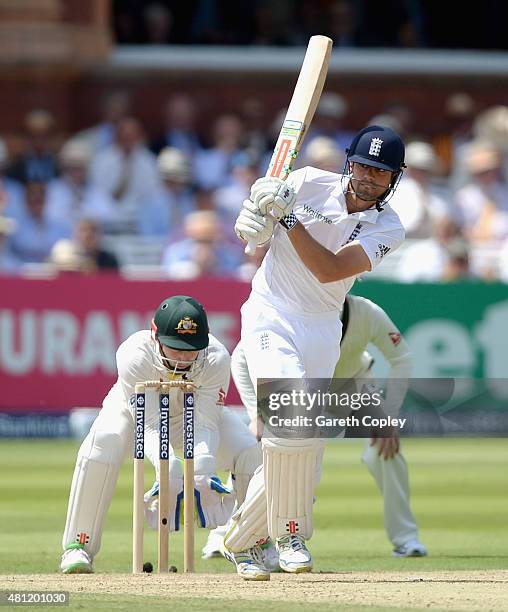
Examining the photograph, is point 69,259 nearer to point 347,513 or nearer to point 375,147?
point 347,513

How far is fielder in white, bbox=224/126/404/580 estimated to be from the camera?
20.2 feet

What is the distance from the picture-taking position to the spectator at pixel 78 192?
14430mm

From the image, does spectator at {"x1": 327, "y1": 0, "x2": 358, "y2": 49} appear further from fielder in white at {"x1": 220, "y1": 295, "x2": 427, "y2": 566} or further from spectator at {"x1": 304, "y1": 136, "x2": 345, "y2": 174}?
fielder in white at {"x1": 220, "y1": 295, "x2": 427, "y2": 566}

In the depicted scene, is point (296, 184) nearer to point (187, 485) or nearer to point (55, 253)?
point (187, 485)

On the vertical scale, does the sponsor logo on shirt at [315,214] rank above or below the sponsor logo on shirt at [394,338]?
above

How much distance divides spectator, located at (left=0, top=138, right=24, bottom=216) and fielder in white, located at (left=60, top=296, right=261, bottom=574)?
7.69m

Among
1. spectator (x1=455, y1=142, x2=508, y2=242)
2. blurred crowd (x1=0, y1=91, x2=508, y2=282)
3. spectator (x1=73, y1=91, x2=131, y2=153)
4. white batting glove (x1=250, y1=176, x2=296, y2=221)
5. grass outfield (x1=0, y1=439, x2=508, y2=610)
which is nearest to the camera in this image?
white batting glove (x1=250, y1=176, x2=296, y2=221)

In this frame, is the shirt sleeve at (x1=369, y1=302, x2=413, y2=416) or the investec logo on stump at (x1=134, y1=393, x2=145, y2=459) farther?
the shirt sleeve at (x1=369, y1=302, x2=413, y2=416)

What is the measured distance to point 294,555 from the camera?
6.20m

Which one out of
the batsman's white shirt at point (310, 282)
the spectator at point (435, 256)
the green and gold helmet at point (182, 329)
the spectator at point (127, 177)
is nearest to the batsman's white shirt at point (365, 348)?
the batsman's white shirt at point (310, 282)

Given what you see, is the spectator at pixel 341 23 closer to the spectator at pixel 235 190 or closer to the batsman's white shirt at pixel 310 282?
the spectator at pixel 235 190

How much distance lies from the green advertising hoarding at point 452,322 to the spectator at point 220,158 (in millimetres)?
2744

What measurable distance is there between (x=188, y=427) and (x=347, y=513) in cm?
346

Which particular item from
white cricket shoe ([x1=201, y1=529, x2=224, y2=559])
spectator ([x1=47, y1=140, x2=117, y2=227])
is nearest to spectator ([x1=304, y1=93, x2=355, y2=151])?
spectator ([x1=47, y1=140, x2=117, y2=227])
